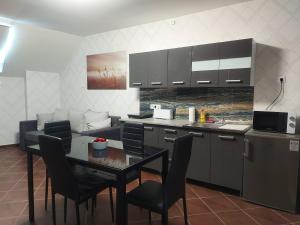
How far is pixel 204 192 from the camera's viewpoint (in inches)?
120

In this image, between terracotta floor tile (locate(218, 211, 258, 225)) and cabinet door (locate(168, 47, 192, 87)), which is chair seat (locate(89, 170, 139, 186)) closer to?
terracotta floor tile (locate(218, 211, 258, 225))

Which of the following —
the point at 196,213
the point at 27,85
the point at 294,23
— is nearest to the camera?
the point at 196,213

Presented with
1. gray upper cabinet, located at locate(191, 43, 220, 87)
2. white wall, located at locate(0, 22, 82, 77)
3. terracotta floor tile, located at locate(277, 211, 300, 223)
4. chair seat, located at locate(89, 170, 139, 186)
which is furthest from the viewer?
white wall, located at locate(0, 22, 82, 77)

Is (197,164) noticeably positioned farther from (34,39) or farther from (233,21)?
(34,39)

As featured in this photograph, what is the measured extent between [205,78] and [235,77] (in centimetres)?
40

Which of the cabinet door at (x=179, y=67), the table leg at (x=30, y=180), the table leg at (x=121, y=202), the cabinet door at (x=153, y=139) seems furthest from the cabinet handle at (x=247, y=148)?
the table leg at (x=30, y=180)

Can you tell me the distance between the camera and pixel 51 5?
3.19 metres

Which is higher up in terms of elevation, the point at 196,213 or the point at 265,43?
the point at 265,43

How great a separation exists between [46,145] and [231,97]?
2484 mm

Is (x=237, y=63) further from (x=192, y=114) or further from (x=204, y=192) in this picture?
(x=204, y=192)

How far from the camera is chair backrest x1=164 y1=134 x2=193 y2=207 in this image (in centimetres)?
179

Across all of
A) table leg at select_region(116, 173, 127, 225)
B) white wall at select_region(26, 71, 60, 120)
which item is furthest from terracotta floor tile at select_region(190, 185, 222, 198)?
white wall at select_region(26, 71, 60, 120)

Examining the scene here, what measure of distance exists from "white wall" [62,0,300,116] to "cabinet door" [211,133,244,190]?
689mm

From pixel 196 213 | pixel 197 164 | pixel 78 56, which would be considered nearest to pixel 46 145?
pixel 196 213
